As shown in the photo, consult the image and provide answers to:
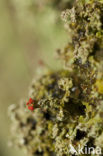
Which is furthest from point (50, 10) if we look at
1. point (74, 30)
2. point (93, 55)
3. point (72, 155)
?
point (72, 155)

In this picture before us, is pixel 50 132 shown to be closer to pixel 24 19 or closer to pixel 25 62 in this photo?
pixel 25 62

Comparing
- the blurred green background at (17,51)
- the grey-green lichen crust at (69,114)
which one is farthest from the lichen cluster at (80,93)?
the blurred green background at (17,51)

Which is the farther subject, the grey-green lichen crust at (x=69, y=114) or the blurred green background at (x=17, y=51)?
the blurred green background at (x=17, y=51)

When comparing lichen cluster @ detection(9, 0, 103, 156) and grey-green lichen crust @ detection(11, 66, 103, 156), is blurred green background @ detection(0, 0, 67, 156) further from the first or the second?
lichen cluster @ detection(9, 0, 103, 156)

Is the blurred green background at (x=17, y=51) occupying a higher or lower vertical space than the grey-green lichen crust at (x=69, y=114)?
higher

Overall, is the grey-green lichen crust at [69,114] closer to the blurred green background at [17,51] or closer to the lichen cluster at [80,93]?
the lichen cluster at [80,93]

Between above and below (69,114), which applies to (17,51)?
above

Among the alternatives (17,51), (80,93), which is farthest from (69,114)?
(17,51)

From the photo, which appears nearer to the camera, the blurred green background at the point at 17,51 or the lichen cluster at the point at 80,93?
the lichen cluster at the point at 80,93

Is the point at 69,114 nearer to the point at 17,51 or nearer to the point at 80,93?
the point at 80,93
